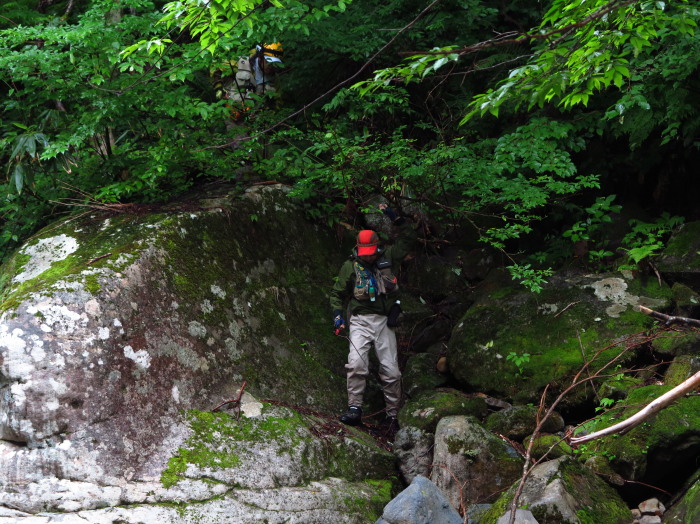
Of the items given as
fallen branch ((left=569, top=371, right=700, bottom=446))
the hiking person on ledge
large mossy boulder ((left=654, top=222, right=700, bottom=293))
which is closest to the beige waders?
the hiking person on ledge

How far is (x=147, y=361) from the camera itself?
5.13 metres

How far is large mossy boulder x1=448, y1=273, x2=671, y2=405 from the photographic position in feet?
21.0

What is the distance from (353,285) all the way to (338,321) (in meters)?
0.54

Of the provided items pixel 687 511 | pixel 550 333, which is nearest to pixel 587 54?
pixel 687 511

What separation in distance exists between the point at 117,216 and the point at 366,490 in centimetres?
416

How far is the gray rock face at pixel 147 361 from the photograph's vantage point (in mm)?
4375

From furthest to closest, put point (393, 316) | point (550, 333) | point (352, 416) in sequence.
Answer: point (393, 316), point (550, 333), point (352, 416)

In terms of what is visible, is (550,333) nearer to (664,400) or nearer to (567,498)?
(567,498)

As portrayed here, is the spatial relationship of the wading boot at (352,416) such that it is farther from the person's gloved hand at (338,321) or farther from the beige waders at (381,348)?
the person's gloved hand at (338,321)

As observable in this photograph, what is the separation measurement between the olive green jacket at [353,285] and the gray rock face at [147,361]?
21.0 inches

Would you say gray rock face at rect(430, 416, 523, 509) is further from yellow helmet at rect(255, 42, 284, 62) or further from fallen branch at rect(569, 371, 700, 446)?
yellow helmet at rect(255, 42, 284, 62)

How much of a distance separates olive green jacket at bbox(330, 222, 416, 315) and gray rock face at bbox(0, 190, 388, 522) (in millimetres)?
533

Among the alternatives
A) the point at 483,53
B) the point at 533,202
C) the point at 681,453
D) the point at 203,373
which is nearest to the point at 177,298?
the point at 203,373

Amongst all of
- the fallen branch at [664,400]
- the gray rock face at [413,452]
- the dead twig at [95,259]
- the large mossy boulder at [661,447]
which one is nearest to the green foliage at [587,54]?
the fallen branch at [664,400]
